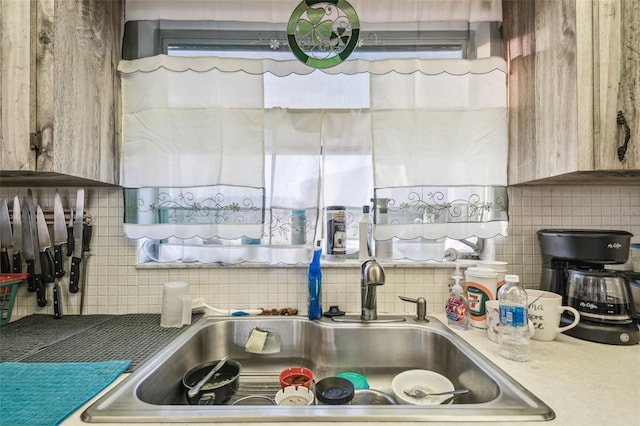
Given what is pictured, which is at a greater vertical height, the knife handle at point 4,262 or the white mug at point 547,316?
the knife handle at point 4,262

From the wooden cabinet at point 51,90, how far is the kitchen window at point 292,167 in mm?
139

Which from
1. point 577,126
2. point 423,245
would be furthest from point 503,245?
point 577,126

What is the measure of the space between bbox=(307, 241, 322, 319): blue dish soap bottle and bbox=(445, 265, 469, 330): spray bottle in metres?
0.49

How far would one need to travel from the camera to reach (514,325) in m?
0.81

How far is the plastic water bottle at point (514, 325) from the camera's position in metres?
0.81

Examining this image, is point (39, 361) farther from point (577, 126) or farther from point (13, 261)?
point (577, 126)

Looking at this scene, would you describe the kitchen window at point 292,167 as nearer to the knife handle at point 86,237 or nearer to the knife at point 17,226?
the knife handle at point 86,237

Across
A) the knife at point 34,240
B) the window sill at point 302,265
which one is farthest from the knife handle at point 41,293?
the window sill at point 302,265

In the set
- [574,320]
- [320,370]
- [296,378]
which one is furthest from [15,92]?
[574,320]

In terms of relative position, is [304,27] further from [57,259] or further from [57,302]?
[57,302]

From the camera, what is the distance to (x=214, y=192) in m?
1.16

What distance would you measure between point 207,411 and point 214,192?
0.78 meters

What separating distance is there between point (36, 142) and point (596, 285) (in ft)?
5.93

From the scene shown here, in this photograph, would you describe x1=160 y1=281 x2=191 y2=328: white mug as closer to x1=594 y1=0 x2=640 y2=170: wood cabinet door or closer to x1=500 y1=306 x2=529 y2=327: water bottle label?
x1=500 y1=306 x2=529 y2=327: water bottle label
